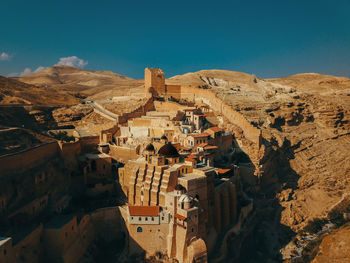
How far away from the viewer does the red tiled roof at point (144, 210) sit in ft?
61.6

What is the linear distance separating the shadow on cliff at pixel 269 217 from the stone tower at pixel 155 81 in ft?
57.2

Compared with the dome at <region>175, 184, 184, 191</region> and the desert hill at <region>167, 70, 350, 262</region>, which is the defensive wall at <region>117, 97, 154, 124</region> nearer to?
the desert hill at <region>167, 70, 350, 262</region>

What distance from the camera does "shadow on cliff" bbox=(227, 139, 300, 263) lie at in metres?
24.0

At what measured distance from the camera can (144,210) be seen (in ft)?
62.4

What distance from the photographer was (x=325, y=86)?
58906 millimetres

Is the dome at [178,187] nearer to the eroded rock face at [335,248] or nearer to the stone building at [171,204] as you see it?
the stone building at [171,204]

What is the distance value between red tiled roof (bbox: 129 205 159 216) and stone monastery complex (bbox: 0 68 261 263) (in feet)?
0.22

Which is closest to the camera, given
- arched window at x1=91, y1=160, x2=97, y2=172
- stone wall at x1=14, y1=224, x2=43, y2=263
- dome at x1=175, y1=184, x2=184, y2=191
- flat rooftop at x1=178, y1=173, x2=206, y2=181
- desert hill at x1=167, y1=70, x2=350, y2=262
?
stone wall at x1=14, y1=224, x2=43, y2=263

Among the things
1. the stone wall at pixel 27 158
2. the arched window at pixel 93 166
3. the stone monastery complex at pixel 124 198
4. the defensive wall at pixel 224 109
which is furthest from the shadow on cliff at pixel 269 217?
the stone wall at pixel 27 158

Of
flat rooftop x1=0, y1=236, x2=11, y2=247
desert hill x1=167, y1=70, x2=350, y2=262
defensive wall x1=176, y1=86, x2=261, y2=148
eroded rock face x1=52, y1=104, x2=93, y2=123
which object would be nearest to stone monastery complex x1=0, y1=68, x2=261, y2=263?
flat rooftop x1=0, y1=236, x2=11, y2=247

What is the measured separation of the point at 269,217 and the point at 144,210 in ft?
53.9

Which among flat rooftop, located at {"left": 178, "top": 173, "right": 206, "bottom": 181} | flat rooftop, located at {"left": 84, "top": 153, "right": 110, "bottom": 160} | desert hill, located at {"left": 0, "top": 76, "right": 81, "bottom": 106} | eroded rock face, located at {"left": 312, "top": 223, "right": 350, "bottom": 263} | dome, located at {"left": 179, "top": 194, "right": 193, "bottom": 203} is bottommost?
eroded rock face, located at {"left": 312, "top": 223, "right": 350, "bottom": 263}

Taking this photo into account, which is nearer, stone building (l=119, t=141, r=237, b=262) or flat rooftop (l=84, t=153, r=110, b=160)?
stone building (l=119, t=141, r=237, b=262)

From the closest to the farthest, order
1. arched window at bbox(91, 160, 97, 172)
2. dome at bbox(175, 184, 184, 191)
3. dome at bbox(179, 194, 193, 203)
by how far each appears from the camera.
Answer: dome at bbox(179, 194, 193, 203)
dome at bbox(175, 184, 184, 191)
arched window at bbox(91, 160, 97, 172)
